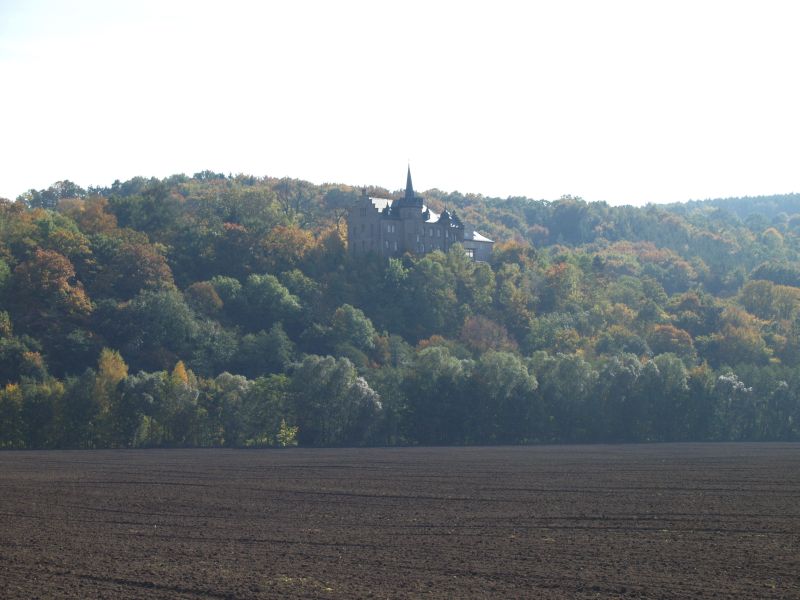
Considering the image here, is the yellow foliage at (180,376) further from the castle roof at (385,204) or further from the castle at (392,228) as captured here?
the castle roof at (385,204)

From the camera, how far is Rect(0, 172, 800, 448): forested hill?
378 ft

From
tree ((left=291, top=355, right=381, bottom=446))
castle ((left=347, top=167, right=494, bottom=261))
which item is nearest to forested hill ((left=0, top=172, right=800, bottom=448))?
tree ((left=291, top=355, right=381, bottom=446))

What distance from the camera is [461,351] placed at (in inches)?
6250

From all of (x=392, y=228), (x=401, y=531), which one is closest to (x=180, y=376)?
(x=392, y=228)

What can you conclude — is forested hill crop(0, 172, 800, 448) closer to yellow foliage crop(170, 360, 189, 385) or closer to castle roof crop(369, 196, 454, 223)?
yellow foliage crop(170, 360, 189, 385)

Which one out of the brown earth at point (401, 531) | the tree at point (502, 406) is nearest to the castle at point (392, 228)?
the tree at point (502, 406)

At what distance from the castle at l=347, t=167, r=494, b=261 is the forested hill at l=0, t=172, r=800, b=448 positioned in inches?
165

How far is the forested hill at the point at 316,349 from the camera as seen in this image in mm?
115062

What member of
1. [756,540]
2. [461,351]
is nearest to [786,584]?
[756,540]

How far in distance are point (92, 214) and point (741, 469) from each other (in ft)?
433

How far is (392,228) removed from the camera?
192 meters

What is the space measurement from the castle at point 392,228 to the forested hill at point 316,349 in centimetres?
420

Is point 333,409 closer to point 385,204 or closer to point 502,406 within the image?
point 502,406

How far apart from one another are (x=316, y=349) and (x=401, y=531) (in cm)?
11418
